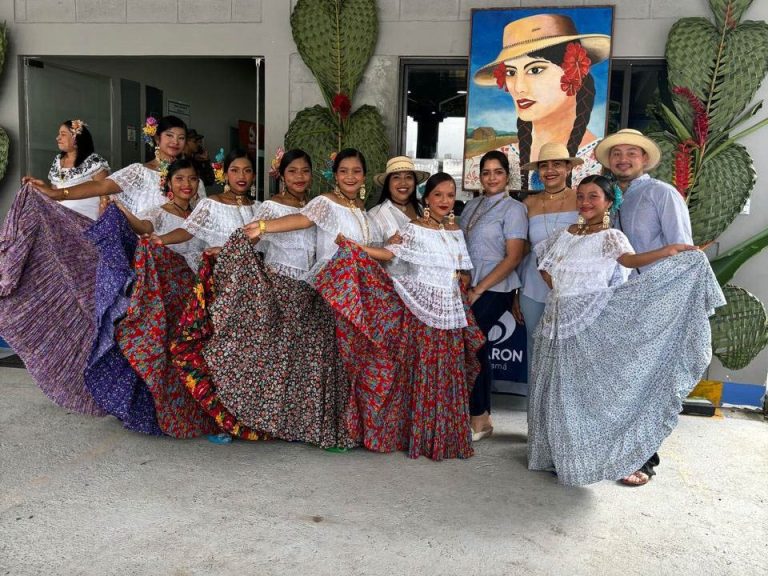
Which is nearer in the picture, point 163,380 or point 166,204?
point 163,380

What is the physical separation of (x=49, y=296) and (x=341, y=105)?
2216mm

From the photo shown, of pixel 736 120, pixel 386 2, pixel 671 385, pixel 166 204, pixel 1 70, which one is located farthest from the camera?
pixel 1 70

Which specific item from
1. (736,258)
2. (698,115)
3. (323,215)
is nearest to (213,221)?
(323,215)

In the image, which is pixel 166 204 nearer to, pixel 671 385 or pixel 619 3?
pixel 671 385

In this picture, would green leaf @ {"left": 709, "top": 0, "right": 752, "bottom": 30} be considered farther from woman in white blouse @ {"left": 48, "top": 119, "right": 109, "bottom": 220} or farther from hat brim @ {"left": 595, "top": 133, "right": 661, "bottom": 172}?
woman in white blouse @ {"left": 48, "top": 119, "right": 109, "bottom": 220}

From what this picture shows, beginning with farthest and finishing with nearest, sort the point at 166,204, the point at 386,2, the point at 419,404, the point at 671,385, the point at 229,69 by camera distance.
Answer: the point at 229,69 < the point at 386,2 < the point at 166,204 < the point at 419,404 < the point at 671,385

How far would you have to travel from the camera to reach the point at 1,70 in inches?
210

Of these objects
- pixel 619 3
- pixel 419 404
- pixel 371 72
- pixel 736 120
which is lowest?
pixel 419 404

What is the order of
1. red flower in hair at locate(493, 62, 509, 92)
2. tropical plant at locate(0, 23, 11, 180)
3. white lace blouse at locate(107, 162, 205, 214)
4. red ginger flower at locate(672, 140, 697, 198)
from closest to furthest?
white lace blouse at locate(107, 162, 205, 214) → red ginger flower at locate(672, 140, 697, 198) → red flower in hair at locate(493, 62, 509, 92) → tropical plant at locate(0, 23, 11, 180)

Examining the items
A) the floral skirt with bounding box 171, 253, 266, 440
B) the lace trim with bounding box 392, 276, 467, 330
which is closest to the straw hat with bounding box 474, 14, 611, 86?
the lace trim with bounding box 392, 276, 467, 330

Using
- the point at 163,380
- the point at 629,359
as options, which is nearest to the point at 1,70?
the point at 163,380

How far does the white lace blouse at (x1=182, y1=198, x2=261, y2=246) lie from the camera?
3.57 meters

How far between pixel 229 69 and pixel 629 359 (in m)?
7.09

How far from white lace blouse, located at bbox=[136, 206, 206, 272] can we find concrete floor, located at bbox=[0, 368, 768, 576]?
985mm
